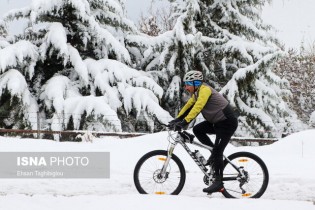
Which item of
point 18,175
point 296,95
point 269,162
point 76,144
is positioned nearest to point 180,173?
point 18,175

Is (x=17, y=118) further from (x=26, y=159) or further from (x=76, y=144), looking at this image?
(x=26, y=159)

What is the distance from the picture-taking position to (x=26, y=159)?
9891 mm

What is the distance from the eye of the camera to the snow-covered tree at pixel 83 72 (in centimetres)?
1533

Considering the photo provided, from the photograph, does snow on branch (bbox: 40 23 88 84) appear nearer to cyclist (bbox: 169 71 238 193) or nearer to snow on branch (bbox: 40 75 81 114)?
snow on branch (bbox: 40 75 81 114)

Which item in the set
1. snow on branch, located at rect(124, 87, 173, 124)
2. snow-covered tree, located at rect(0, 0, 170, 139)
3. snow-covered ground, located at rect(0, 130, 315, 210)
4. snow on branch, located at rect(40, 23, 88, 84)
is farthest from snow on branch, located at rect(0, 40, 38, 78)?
snow-covered ground, located at rect(0, 130, 315, 210)

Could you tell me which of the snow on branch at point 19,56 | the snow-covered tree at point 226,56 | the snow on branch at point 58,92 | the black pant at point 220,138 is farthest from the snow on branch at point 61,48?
the black pant at point 220,138

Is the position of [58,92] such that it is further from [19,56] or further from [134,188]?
[134,188]

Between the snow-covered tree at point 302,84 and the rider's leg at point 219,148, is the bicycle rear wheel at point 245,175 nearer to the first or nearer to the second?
the rider's leg at point 219,148

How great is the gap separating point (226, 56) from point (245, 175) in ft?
41.2

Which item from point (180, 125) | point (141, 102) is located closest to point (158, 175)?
point (180, 125)

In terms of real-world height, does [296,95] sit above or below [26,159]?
above

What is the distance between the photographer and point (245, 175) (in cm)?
688

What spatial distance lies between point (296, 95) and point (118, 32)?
19.0 m

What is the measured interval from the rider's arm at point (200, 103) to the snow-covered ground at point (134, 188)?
112 cm
